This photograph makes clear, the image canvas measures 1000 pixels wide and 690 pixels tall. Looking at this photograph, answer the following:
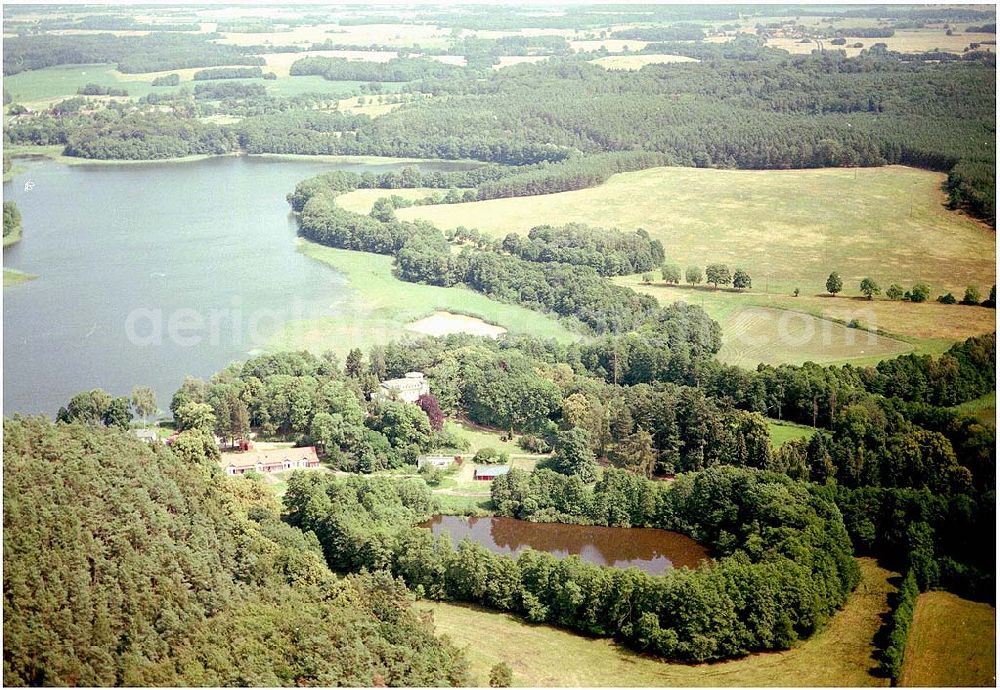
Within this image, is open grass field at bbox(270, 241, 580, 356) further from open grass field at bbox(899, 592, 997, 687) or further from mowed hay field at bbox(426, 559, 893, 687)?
open grass field at bbox(899, 592, 997, 687)

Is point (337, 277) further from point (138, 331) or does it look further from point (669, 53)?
point (669, 53)

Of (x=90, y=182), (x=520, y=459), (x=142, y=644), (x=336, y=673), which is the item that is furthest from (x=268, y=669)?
(x=90, y=182)

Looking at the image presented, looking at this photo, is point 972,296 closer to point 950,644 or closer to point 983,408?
point 983,408

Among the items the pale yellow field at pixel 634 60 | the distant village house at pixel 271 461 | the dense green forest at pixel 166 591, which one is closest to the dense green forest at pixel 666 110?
the pale yellow field at pixel 634 60

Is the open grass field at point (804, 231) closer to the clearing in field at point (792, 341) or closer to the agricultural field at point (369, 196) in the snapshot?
the clearing in field at point (792, 341)

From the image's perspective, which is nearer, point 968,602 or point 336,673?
point 336,673

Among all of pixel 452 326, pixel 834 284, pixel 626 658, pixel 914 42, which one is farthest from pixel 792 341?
pixel 914 42
